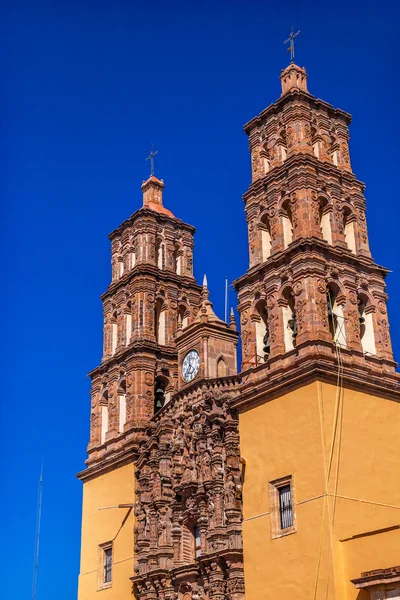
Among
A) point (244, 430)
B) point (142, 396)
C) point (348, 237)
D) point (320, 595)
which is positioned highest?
point (348, 237)

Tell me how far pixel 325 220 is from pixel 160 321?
8596 mm

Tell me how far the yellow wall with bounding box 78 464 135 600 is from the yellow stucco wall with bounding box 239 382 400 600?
21.2 feet

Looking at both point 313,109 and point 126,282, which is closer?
point 313,109

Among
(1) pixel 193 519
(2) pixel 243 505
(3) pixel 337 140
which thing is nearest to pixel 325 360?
(2) pixel 243 505

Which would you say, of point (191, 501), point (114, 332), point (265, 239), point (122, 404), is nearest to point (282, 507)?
point (191, 501)

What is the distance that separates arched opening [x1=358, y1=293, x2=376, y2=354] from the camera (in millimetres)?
25672

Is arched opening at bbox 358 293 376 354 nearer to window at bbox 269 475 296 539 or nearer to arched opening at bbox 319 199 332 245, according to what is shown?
arched opening at bbox 319 199 332 245

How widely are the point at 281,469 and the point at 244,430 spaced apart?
81.0 inches

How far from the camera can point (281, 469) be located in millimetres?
23016

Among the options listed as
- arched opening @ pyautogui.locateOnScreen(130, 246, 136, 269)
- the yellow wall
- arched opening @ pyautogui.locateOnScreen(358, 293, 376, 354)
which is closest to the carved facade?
arched opening @ pyautogui.locateOnScreen(358, 293, 376, 354)

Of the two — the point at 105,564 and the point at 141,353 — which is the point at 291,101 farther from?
the point at 105,564

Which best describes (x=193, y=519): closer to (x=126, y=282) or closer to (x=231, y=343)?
(x=231, y=343)

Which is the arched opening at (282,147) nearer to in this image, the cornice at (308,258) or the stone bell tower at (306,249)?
the stone bell tower at (306,249)

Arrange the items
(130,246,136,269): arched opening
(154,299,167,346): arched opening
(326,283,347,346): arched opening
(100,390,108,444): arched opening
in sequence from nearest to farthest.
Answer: (326,283,347,346): arched opening, (100,390,108,444): arched opening, (154,299,167,346): arched opening, (130,246,136,269): arched opening
